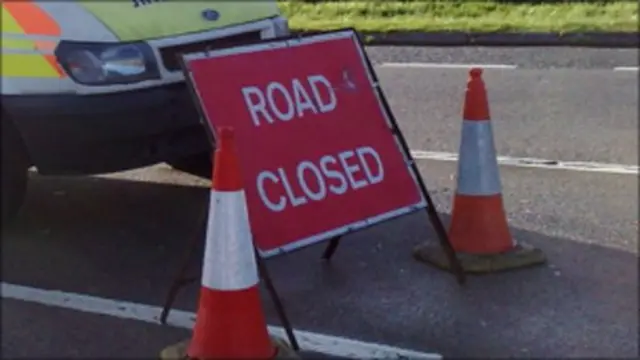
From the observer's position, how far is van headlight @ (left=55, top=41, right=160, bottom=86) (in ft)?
18.3

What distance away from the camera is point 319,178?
5168 millimetres

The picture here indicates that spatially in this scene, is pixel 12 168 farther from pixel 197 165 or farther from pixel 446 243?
pixel 446 243

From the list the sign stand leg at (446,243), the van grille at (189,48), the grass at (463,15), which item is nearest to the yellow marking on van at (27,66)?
the van grille at (189,48)

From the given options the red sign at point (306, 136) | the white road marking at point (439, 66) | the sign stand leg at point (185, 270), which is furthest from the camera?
the white road marking at point (439, 66)

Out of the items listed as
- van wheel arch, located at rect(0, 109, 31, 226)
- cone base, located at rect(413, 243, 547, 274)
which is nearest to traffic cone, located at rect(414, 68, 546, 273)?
cone base, located at rect(413, 243, 547, 274)

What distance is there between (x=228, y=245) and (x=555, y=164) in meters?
→ 3.64

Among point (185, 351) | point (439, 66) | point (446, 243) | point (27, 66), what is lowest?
point (439, 66)

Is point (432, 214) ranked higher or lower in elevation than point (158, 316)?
higher

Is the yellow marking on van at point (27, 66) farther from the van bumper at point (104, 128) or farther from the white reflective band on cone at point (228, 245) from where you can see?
the white reflective band on cone at point (228, 245)

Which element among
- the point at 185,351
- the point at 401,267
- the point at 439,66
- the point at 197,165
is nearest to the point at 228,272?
the point at 185,351

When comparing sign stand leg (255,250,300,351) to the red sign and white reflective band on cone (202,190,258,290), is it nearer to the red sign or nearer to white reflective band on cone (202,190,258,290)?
the red sign

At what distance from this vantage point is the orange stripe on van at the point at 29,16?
A: 18.0ft

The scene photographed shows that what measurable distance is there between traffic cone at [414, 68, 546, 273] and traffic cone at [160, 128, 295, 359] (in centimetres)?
149

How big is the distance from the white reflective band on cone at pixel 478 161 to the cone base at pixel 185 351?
54.2 inches
